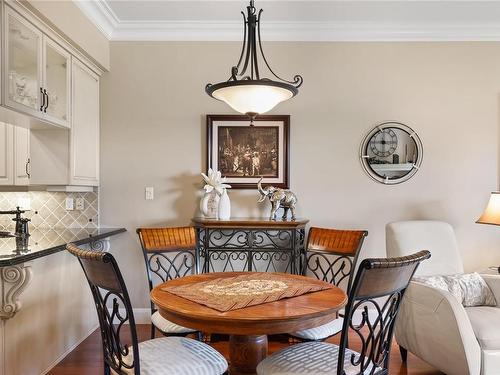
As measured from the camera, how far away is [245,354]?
6.45ft

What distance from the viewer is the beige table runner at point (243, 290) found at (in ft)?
5.61

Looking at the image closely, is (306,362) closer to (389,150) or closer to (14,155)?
(389,150)

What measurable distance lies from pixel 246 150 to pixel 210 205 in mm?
594

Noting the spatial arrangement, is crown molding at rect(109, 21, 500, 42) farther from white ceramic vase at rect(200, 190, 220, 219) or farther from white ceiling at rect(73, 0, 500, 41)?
white ceramic vase at rect(200, 190, 220, 219)

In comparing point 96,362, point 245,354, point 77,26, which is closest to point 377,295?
point 245,354

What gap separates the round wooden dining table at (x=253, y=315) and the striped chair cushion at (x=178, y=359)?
21cm

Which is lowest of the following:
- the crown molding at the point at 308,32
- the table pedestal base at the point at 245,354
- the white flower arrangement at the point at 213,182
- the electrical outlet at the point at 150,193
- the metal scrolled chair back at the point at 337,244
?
the table pedestal base at the point at 245,354

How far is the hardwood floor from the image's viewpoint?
255 cm

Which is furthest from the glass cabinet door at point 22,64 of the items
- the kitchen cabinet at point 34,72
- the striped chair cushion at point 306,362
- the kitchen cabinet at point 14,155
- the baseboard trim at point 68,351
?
the striped chair cushion at point 306,362

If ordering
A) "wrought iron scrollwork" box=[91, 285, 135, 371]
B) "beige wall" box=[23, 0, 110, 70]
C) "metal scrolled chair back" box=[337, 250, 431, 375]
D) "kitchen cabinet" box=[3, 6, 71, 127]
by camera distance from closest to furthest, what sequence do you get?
"metal scrolled chair back" box=[337, 250, 431, 375] < "wrought iron scrollwork" box=[91, 285, 135, 371] < "kitchen cabinet" box=[3, 6, 71, 127] < "beige wall" box=[23, 0, 110, 70]

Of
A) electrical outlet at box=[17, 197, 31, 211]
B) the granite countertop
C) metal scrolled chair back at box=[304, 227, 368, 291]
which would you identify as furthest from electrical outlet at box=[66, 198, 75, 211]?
metal scrolled chair back at box=[304, 227, 368, 291]

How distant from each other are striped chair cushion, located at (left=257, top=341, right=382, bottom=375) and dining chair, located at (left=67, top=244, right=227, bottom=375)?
23cm

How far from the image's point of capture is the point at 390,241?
2826mm

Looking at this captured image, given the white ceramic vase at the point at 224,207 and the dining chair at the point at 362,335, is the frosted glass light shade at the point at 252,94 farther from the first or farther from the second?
the white ceramic vase at the point at 224,207
